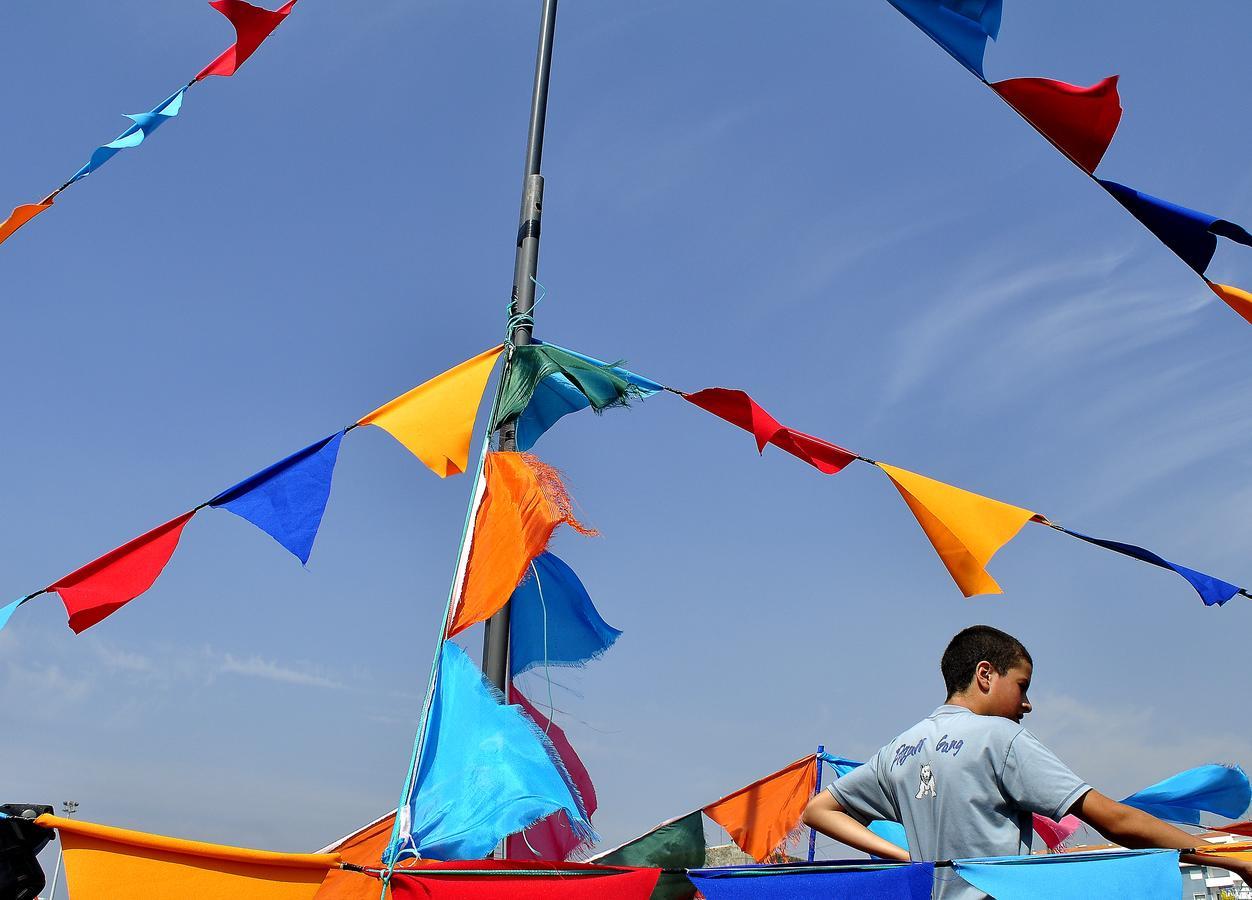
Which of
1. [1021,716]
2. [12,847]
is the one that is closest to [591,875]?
[1021,716]

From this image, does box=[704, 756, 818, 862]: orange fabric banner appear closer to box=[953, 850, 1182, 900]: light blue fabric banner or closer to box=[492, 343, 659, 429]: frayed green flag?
box=[492, 343, 659, 429]: frayed green flag

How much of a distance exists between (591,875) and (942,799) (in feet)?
2.93

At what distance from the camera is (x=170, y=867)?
2.56 m

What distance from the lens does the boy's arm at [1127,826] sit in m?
2.30

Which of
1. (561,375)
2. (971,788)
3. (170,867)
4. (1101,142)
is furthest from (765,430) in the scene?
(170,867)

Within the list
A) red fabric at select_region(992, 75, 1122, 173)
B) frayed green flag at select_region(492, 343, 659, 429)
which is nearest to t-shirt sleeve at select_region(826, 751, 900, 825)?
frayed green flag at select_region(492, 343, 659, 429)

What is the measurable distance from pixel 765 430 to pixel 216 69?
2995mm

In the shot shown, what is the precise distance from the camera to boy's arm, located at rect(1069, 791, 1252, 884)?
2297mm

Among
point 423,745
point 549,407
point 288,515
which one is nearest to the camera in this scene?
point 423,745

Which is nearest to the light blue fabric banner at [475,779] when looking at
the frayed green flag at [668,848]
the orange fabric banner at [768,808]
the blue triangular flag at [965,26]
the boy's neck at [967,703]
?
the boy's neck at [967,703]

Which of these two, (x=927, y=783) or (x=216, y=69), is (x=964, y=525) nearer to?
(x=927, y=783)

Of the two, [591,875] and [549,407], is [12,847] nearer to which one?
[591,875]

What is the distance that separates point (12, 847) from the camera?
8.46ft

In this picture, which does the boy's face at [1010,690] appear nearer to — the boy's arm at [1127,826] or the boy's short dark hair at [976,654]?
the boy's short dark hair at [976,654]
